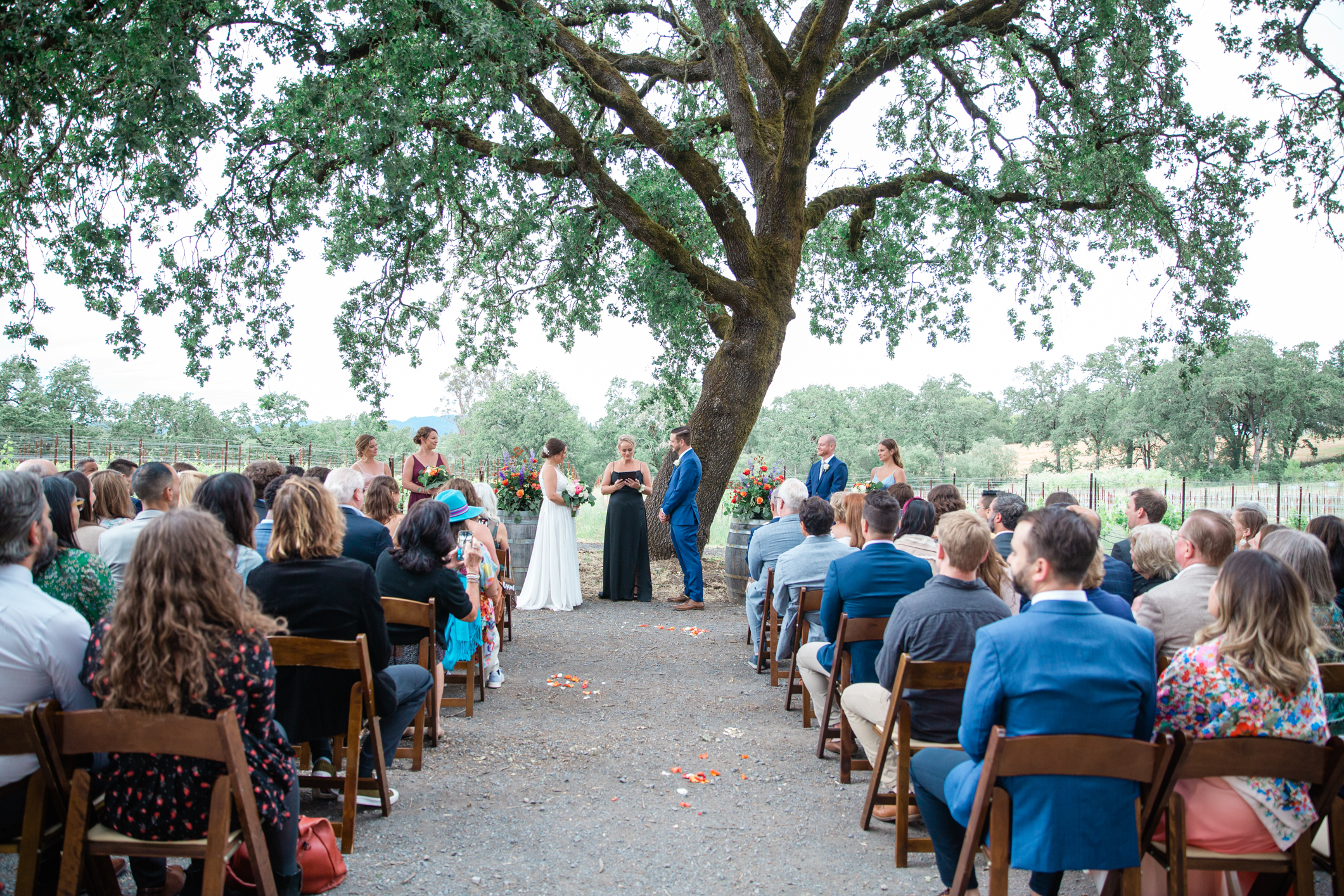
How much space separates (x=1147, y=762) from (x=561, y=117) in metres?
9.89

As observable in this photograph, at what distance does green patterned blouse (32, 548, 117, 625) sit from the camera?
130 inches

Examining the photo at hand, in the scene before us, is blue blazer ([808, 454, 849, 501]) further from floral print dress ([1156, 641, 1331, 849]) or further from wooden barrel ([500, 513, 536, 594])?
floral print dress ([1156, 641, 1331, 849])

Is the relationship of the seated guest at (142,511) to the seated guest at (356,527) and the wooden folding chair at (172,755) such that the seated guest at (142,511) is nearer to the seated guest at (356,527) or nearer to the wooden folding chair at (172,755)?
the seated guest at (356,527)

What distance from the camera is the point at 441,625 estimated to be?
212 inches

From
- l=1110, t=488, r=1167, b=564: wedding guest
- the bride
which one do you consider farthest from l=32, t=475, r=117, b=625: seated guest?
the bride

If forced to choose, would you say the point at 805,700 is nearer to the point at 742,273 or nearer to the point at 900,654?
the point at 900,654

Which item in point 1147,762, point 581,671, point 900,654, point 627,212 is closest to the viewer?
point 1147,762

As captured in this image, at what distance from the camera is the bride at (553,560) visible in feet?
32.1

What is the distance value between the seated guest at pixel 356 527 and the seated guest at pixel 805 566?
2.48m

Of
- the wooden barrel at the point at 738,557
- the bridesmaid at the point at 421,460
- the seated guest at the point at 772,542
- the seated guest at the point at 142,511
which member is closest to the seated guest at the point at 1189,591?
the seated guest at the point at 772,542

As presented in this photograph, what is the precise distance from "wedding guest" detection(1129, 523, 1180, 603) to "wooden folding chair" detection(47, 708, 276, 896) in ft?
14.2

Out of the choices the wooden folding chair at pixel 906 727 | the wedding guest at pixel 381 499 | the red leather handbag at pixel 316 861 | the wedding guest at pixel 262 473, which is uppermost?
the wedding guest at pixel 262 473

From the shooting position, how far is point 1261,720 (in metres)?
2.77

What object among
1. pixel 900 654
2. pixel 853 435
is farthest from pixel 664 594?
pixel 853 435
